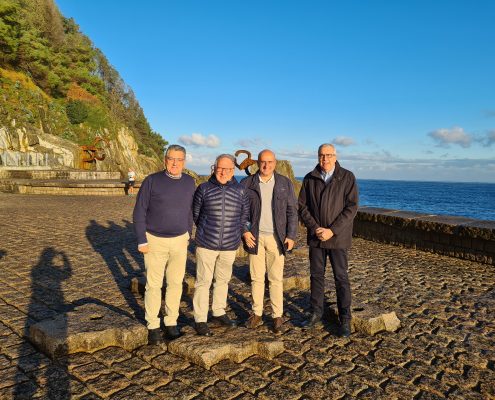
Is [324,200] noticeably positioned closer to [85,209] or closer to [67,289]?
[67,289]

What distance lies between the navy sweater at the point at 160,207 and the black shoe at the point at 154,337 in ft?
3.00

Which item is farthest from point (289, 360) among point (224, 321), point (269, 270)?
point (269, 270)

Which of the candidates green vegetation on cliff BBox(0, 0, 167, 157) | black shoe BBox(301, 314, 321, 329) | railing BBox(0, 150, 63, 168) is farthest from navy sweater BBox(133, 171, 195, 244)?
green vegetation on cliff BBox(0, 0, 167, 157)

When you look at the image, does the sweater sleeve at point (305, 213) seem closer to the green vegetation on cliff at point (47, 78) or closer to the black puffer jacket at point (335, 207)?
the black puffer jacket at point (335, 207)

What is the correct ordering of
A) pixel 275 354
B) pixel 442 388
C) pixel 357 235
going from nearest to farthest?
1. pixel 442 388
2. pixel 275 354
3. pixel 357 235

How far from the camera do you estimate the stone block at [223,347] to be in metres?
3.40

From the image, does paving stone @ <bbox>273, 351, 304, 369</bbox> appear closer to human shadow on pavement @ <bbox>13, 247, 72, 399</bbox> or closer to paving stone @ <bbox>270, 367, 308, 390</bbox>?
paving stone @ <bbox>270, 367, 308, 390</bbox>

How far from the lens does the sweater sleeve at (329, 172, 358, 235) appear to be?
411 centimetres

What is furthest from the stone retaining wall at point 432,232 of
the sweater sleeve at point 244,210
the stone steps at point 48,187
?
the stone steps at point 48,187

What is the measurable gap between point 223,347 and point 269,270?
1.11m

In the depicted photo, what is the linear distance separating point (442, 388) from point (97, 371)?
2.87 m

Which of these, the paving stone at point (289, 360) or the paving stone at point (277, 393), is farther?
the paving stone at point (289, 360)

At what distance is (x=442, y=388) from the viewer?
3125 mm

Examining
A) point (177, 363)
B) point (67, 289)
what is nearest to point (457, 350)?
point (177, 363)
